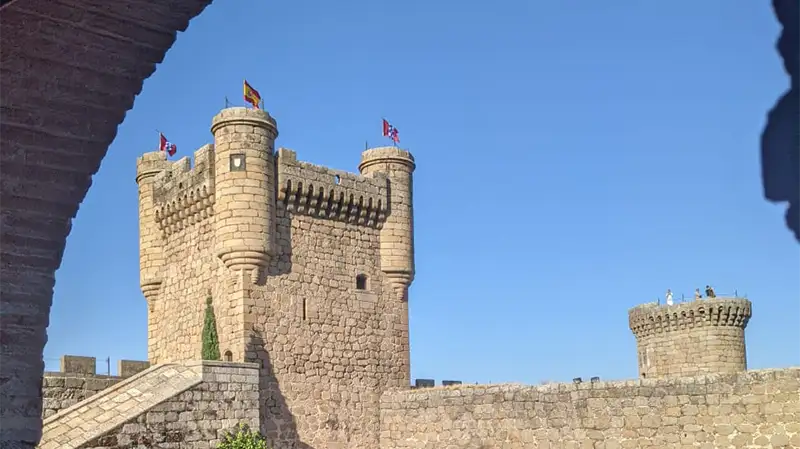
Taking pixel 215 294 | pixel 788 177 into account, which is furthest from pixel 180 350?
pixel 788 177

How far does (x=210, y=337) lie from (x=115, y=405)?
4926 mm

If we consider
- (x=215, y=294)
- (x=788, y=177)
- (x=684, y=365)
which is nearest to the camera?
(x=788, y=177)

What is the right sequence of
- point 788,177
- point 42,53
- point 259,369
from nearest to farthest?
point 788,177
point 42,53
point 259,369

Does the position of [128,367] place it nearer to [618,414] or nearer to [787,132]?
[618,414]

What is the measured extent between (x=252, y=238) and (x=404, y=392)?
4914 millimetres

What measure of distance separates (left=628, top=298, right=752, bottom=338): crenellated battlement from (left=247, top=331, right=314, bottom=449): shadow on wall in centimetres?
1850

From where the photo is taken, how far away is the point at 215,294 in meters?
22.4

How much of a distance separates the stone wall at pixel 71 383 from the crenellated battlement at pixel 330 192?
19.2 ft

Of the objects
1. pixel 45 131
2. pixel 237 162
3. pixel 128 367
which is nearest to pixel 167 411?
pixel 128 367

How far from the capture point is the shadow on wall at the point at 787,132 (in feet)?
12.0

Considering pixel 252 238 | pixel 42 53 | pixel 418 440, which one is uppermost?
pixel 252 238

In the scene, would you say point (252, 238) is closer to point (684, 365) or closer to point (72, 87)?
point (72, 87)

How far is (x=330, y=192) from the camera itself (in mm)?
23703

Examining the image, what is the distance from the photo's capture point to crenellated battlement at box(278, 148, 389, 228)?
22.9m
